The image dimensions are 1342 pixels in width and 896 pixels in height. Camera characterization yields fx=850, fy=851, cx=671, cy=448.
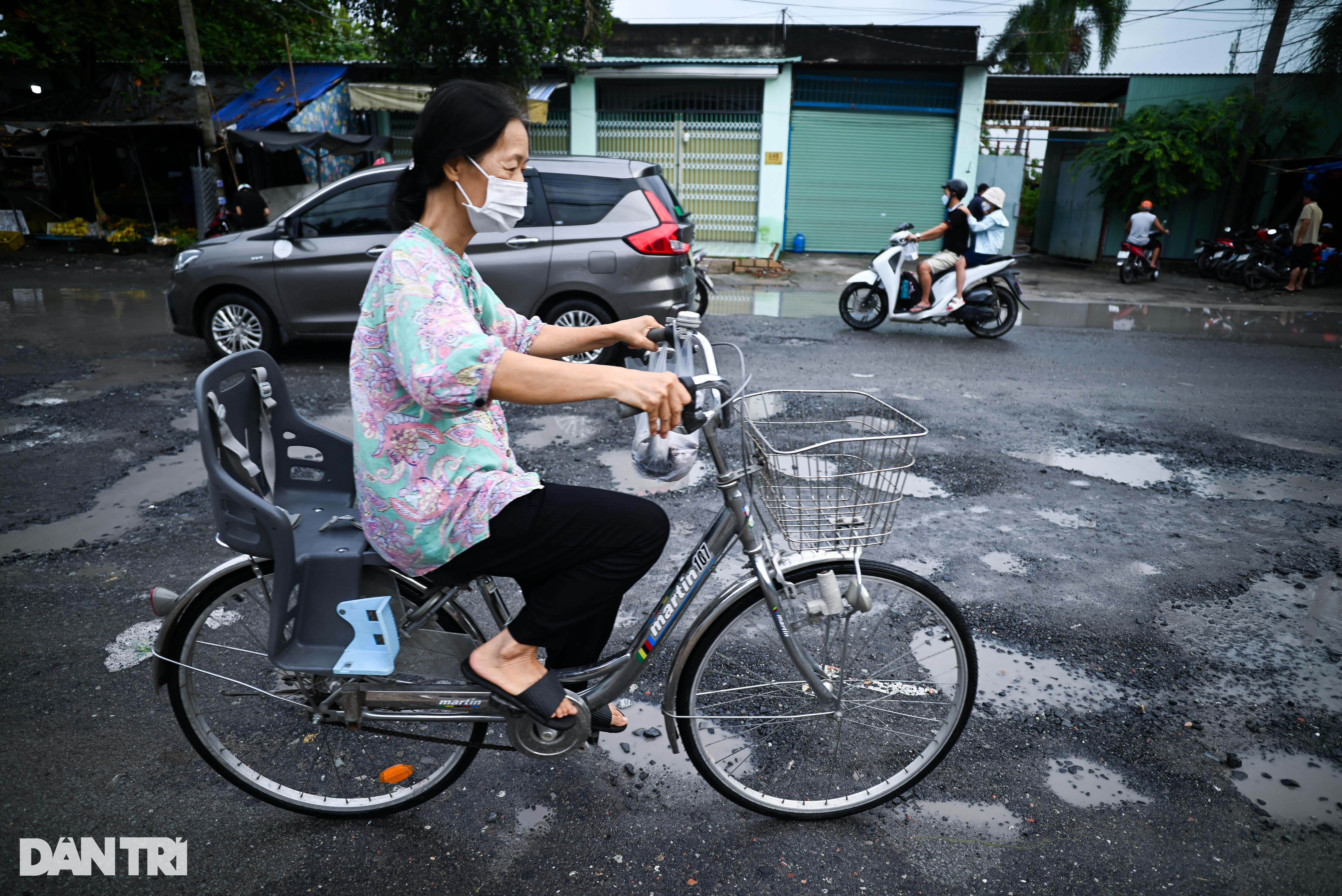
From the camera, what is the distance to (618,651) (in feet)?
7.81

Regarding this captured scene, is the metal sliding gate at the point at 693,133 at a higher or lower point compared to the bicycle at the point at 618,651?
higher

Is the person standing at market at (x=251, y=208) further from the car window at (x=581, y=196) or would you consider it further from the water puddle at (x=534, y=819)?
the water puddle at (x=534, y=819)

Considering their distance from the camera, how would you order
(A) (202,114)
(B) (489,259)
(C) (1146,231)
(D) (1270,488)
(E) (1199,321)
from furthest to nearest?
(C) (1146,231)
(A) (202,114)
(E) (1199,321)
(B) (489,259)
(D) (1270,488)

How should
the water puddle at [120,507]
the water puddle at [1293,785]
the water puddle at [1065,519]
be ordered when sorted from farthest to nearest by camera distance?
1. the water puddle at [1065,519]
2. the water puddle at [120,507]
3. the water puddle at [1293,785]

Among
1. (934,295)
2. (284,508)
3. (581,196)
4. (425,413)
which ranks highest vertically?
(581,196)

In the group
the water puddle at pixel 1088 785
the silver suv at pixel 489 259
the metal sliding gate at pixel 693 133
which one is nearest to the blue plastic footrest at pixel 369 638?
the water puddle at pixel 1088 785

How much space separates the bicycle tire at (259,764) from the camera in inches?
86.3

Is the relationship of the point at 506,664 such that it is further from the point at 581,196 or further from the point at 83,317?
the point at 83,317

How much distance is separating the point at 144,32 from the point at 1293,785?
1997 centimetres

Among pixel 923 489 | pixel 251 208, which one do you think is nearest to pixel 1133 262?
pixel 923 489

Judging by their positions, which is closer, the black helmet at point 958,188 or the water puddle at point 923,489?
the water puddle at point 923,489

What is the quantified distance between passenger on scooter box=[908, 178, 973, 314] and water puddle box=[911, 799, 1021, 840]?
7.40 m

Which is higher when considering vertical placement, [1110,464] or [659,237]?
[659,237]

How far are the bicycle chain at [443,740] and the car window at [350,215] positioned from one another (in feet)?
18.3
